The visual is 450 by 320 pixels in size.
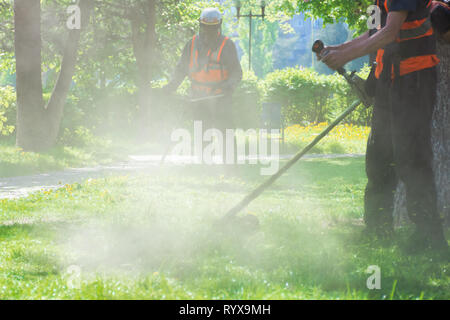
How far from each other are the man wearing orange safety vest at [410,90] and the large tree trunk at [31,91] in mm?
10022

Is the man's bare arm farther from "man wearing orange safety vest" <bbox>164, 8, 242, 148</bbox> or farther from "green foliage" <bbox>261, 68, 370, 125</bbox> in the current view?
"green foliage" <bbox>261, 68, 370, 125</bbox>

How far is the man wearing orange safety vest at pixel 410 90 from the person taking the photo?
148 inches

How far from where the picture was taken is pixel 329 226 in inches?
211

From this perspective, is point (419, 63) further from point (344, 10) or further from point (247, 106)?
point (247, 106)

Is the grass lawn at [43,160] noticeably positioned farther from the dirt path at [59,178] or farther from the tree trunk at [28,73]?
the tree trunk at [28,73]

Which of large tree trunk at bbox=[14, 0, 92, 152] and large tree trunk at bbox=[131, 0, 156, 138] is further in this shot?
large tree trunk at bbox=[131, 0, 156, 138]

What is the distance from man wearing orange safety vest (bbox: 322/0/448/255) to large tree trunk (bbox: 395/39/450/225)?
1.12m

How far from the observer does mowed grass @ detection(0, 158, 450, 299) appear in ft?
10.9

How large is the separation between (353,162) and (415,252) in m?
8.73

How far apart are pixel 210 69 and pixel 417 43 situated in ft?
13.0

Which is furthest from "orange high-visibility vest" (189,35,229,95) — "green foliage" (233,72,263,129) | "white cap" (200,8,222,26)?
"green foliage" (233,72,263,129)

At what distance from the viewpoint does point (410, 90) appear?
3.94 meters

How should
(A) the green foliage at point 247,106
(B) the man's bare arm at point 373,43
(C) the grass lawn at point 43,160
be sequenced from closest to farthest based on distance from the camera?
(B) the man's bare arm at point 373,43 < (C) the grass lawn at point 43,160 < (A) the green foliage at point 247,106

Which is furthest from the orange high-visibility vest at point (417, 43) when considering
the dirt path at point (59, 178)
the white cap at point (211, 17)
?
the dirt path at point (59, 178)
